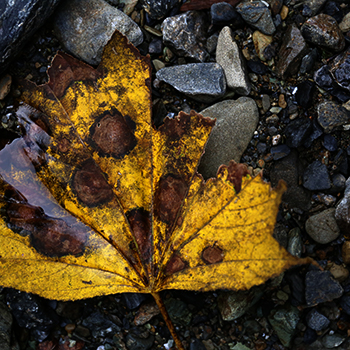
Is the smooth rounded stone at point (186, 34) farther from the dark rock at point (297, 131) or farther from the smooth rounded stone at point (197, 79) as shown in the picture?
the dark rock at point (297, 131)

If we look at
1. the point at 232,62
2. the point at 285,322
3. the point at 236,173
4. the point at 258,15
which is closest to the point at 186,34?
the point at 232,62

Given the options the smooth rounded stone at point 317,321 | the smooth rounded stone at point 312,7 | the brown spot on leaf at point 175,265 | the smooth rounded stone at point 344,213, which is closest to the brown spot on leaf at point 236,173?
the brown spot on leaf at point 175,265

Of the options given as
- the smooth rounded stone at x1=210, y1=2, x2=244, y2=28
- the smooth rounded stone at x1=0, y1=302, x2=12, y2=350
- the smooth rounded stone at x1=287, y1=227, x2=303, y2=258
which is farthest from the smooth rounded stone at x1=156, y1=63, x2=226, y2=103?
the smooth rounded stone at x1=0, y1=302, x2=12, y2=350

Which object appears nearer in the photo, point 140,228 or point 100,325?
point 140,228

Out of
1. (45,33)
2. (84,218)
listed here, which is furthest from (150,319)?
(45,33)

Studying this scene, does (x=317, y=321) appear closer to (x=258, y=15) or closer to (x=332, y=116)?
(x=332, y=116)

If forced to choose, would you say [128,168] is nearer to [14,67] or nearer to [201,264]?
[201,264]
